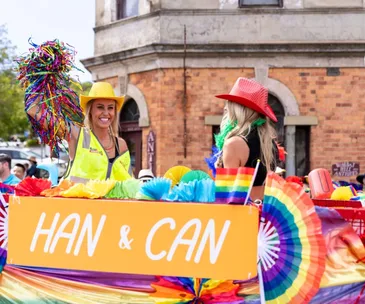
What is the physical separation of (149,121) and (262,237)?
41.2 feet

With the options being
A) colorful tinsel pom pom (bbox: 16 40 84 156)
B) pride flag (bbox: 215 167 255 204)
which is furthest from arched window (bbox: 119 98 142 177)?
pride flag (bbox: 215 167 255 204)

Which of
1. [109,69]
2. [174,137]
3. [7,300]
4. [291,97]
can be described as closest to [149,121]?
[174,137]

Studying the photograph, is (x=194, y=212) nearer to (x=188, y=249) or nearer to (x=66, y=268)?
(x=188, y=249)

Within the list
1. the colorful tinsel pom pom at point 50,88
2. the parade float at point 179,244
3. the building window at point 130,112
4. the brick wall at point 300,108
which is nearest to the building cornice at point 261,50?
the brick wall at point 300,108

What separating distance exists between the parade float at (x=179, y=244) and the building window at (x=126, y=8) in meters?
13.4

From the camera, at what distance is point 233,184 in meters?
3.61

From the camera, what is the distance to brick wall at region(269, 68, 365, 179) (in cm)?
1559

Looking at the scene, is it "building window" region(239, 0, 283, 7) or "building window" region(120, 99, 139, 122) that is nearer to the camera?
"building window" region(239, 0, 283, 7)

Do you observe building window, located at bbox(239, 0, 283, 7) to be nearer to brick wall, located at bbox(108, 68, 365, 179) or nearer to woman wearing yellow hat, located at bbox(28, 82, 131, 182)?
brick wall, located at bbox(108, 68, 365, 179)

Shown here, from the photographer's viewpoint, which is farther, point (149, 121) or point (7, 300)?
point (149, 121)

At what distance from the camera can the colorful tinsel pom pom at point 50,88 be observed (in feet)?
15.8

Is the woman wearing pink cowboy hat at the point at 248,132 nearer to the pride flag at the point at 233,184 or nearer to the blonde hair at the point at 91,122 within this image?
the pride flag at the point at 233,184

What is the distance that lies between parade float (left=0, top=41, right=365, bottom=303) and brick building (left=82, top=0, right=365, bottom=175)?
1160 centimetres

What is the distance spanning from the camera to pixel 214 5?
15.8 m
